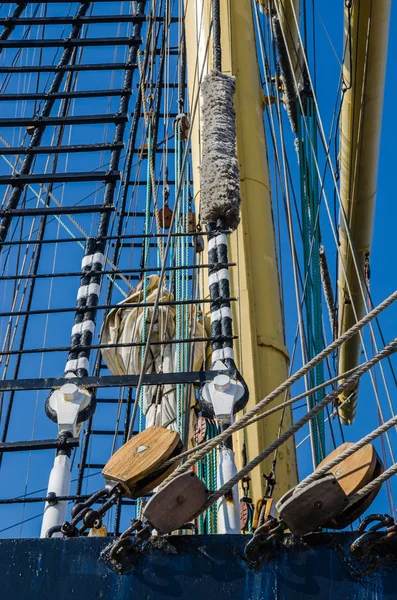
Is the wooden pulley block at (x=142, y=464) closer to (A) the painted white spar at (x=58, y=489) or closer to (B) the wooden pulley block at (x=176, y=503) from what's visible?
(B) the wooden pulley block at (x=176, y=503)

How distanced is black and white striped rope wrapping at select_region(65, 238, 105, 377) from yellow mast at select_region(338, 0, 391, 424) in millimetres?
4881

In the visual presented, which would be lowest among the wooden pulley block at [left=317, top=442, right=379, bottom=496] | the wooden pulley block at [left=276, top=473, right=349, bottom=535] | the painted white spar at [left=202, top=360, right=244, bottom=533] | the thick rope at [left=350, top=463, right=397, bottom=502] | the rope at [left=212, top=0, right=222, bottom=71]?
the wooden pulley block at [left=276, top=473, right=349, bottom=535]

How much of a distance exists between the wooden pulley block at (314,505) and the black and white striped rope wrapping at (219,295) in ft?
4.24

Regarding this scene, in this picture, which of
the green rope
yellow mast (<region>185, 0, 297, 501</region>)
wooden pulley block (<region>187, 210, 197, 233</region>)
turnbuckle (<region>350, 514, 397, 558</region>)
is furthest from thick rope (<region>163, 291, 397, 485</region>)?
wooden pulley block (<region>187, 210, 197, 233</region>)

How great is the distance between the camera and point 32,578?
3.72m

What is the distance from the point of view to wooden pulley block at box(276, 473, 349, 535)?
363cm

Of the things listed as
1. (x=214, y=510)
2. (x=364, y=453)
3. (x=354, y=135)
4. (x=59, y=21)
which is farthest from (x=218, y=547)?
(x=354, y=135)

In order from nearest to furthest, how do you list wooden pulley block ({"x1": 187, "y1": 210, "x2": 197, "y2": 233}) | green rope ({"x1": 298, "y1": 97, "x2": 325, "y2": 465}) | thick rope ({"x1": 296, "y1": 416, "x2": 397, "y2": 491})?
thick rope ({"x1": 296, "y1": 416, "x2": 397, "y2": 491}) < green rope ({"x1": 298, "y1": 97, "x2": 325, "y2": 465}) < wooden pulley block ({"x1": 187, "y1": 210, "x2": 197, "y2": 233})

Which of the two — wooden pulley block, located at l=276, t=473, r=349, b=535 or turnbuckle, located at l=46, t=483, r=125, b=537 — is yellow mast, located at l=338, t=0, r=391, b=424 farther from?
wooden pulley block, located at l=276, t=473, r=349, b=535

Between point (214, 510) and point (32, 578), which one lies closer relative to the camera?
point (32, 578)

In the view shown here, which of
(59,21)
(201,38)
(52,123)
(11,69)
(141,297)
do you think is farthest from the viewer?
(201,38)

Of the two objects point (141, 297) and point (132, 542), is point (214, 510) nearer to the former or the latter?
point (132, 542)

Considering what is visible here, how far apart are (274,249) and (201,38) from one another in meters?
2.25

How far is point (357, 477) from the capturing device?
12.5 ft
